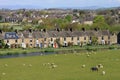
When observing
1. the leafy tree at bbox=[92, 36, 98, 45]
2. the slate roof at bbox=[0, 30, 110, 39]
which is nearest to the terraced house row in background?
the slate roof at bbox=[0, 30, 110, 39]

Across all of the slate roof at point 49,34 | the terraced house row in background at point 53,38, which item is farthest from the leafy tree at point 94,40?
the slate roof at point 49,34

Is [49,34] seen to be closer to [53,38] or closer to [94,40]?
[53,38]

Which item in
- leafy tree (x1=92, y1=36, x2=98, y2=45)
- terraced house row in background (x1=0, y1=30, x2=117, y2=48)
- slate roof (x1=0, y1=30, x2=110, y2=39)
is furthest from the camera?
leafy tree (x1=92, y1=36, x2=98, y2=45)

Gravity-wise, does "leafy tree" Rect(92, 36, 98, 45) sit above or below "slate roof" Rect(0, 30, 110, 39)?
below

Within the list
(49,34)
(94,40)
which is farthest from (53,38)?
(94,40)

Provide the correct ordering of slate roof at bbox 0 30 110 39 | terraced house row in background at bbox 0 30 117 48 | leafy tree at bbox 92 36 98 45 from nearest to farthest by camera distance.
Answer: terraced house row in background at bbox 0 30 117 48 → slate roof at bbox 0 30 110 39 → leafy tree at bbox 92 36 98 45

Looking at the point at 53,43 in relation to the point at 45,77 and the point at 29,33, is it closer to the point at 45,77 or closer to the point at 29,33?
the point at 29,33

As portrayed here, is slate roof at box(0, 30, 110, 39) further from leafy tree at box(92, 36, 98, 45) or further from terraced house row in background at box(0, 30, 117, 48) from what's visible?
leafy tree at box(92, 36, 98, 45)

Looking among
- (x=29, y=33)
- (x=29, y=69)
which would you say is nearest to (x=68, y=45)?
(x=29, y=33)

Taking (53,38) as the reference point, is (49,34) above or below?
above
